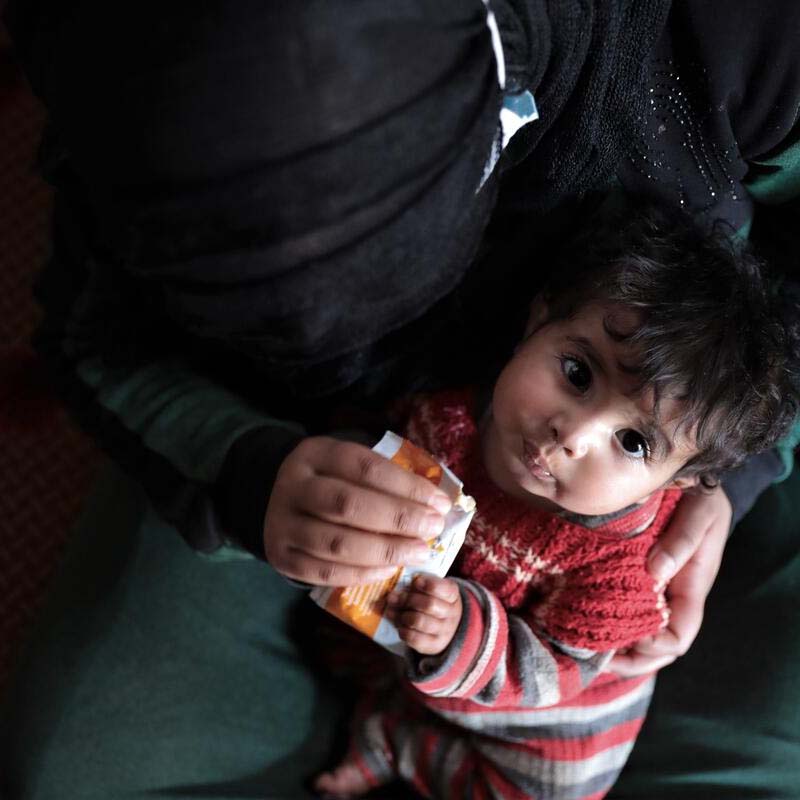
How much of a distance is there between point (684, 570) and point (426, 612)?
305 millimetres

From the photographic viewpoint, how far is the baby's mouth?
2.27ft

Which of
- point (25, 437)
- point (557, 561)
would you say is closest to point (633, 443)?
Answer: point (557, 561)

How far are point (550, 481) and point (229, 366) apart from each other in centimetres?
34

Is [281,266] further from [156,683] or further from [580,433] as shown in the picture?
[156,683]

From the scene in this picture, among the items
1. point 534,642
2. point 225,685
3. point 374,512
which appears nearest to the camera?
point 374,512

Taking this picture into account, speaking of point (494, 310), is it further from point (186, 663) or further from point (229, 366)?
point (186, 663)

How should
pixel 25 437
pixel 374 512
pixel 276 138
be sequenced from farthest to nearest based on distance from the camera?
pixel 25 437
pixel 374 512
pixel 276 138

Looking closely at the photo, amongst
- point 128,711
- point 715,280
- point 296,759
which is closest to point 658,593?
point 715,280

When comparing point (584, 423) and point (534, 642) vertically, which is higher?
point (584, 423)

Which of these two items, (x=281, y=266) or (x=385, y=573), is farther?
(x=385, y=573)

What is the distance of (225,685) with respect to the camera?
88 cm

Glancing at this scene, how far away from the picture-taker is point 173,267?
0.47 metres

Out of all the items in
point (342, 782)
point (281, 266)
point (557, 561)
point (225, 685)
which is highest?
point (281, 266)

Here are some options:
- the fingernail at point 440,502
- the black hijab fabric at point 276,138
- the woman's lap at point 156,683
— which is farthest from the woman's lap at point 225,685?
the black hijab fabric at point 276,138
